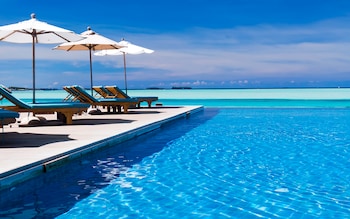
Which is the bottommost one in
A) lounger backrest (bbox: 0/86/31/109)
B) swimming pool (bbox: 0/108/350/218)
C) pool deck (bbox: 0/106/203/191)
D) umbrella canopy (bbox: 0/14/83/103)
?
swimming pool (bbox: 0/108/350/218)

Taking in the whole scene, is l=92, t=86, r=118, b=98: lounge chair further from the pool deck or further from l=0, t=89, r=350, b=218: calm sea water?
l=0, t=89, r=350, b=218: calm sea water

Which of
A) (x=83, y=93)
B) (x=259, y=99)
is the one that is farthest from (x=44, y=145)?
(x=259, y=99)

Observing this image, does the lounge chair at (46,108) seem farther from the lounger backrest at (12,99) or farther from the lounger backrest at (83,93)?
the lounger backrest at (83,93)

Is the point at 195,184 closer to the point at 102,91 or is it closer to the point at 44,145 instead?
the point at 44,145

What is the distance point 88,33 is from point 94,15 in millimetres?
20039

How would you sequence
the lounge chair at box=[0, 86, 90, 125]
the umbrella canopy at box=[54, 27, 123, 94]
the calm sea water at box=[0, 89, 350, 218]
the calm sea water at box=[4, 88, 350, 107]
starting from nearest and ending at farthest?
the calm sea water at box=[0, 89, 350, 218], the lounge chair at box=[0, 86, 90, 125], the umbrella canopy at box=[54, 27, 123, 94], the calm sea water at box=[4, 88, 350, 107]

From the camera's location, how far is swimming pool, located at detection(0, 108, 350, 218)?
3683 millimetres

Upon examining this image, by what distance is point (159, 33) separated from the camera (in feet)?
112

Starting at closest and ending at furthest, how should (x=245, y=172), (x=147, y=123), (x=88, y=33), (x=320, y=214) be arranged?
(x=320, y=214) → (x=245, y=172) → (x=147, y=123) → (x=88, y=33)

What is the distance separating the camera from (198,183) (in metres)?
4.61

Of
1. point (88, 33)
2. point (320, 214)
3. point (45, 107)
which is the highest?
point (88, 33)

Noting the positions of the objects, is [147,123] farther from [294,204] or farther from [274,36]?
[274,36]

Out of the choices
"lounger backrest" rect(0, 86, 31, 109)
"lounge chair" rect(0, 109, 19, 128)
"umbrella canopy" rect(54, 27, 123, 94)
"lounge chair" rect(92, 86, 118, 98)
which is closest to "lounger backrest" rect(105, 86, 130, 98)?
"lounge chair" rect(92, 86, 118, 98)

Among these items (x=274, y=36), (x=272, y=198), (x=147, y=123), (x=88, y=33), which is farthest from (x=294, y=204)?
(x=274, y=36)
